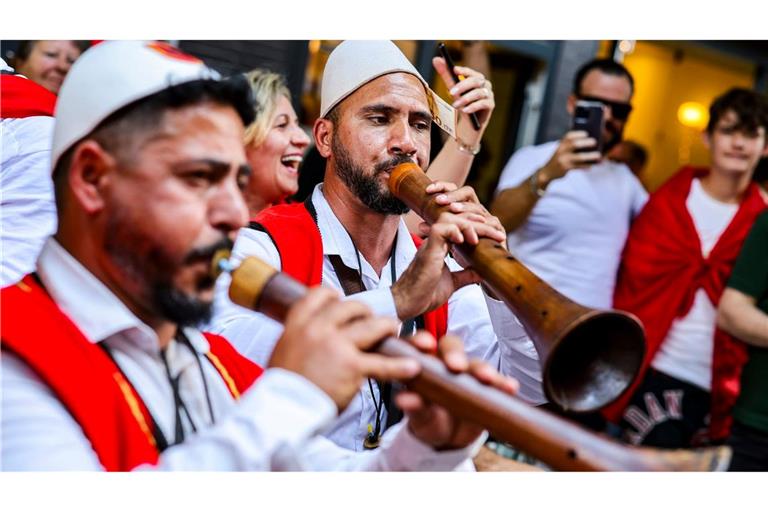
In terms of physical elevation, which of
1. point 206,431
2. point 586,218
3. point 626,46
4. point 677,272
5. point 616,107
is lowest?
point 677,272

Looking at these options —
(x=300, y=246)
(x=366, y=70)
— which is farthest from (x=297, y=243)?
(x=366, y=70)

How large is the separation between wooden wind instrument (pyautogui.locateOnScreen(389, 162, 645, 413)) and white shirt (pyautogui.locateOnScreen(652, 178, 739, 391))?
225 cm

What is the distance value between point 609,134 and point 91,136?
10.3 ft

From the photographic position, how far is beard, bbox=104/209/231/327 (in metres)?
1.27

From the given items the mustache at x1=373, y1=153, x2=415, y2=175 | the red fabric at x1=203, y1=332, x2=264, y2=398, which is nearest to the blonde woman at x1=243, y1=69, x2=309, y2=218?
the mustache at x1=373, y1=153, x2=415, y2=175

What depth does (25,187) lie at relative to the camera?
2.54 metres

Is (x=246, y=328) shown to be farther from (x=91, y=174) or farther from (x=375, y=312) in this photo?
(x=91, y=174)

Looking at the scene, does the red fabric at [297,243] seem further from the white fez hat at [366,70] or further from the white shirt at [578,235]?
the white shirt at [578,235]

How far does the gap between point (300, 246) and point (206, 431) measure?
117cm

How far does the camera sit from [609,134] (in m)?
4.02

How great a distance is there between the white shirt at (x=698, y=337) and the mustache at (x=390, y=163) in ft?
6.44

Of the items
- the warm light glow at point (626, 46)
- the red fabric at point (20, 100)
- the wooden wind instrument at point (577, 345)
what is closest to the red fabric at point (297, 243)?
the wooden wind instrument at point (577, 345)

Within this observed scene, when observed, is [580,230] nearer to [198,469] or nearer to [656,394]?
[656,394]
